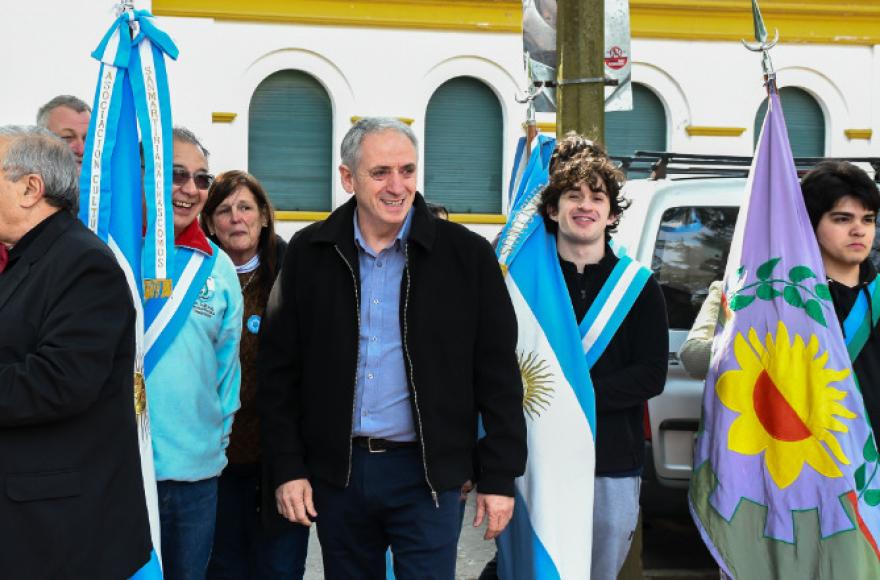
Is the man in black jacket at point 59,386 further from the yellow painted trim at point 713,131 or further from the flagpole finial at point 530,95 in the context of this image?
the yellow painted trim at point 713,131

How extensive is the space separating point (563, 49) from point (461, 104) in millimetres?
12796

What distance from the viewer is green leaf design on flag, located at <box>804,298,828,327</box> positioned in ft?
13.9

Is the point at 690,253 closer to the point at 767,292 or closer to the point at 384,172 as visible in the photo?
the point at 767,292

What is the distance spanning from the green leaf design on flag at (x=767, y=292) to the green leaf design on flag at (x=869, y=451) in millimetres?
592

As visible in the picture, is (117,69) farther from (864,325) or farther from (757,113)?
(757,113)

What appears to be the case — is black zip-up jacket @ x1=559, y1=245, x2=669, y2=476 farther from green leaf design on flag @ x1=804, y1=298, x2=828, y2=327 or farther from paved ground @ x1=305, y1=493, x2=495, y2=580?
paved ground @ x1=305, y1=493, x2=495, y2=580

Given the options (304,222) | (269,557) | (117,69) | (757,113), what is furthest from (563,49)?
(757,113)

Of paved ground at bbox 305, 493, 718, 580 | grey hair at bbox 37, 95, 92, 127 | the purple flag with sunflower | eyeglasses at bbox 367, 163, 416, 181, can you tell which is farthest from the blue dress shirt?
paved ground at bbox 305, 493, 718, 580

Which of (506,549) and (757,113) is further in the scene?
(757,113)

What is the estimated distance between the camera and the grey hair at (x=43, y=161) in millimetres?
3031

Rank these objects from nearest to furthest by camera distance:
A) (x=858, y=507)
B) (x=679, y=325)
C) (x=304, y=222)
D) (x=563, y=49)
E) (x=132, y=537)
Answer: (x=132, y=537)
(x=858, y=507)
(x=563, y=49)
(x=679, y=325)
(x=304, y=222)

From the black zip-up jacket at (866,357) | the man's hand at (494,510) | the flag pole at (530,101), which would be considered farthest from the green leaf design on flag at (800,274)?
the man's hand at (494,510)

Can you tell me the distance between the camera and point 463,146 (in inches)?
699

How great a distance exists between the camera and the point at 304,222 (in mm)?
17016
